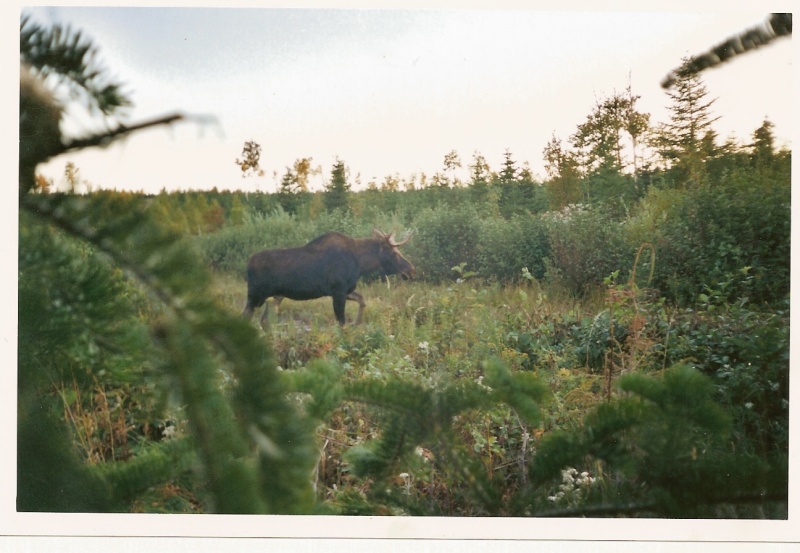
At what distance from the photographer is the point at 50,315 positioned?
413 mm

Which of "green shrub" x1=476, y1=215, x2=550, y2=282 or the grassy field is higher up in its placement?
"green shrub" x1=476, y1=215, x2=550, y2=282

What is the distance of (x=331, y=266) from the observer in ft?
5.39

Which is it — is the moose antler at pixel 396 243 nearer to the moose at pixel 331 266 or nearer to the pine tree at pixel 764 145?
the moose at pixel 331 266

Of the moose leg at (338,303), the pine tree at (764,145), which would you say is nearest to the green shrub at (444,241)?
the moose leg at (338,303)

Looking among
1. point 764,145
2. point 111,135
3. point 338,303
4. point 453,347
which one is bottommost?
point 453,347

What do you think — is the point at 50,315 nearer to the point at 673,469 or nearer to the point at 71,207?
the point at 71,207

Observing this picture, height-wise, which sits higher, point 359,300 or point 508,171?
point 508,171

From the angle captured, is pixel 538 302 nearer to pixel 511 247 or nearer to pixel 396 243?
pixel 511 247

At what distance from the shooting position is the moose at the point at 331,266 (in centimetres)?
156

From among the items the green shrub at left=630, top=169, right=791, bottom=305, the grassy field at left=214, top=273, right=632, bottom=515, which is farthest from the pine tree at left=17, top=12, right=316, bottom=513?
the green shrub at left=630, top=169, right=791, bottom=305

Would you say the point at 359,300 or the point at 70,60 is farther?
the point at 359,300

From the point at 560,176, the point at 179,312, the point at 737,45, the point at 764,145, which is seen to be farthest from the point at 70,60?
the point at 764,145

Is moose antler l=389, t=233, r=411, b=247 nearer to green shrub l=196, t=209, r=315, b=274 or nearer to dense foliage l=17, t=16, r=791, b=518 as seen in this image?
dense foliage l=17, t=16, r=791, b=518

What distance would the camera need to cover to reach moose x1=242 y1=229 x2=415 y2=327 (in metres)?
1.56
